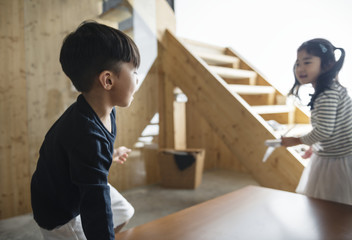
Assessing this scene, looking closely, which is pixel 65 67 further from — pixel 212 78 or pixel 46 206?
pixel 212 78

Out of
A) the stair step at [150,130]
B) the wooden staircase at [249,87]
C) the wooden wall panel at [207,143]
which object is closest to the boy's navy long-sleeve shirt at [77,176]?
the wooden staircase at [249,87]

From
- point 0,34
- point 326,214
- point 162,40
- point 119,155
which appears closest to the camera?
point 326,214

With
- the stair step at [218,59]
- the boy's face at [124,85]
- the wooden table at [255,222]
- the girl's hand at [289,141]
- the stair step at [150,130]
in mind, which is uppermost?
the stair step at [218,59]

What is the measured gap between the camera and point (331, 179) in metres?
1.34

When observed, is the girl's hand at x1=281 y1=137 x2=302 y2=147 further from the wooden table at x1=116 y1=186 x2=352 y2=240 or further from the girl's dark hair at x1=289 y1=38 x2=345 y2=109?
the wooden table at x1=116 y1=186 x2=352 y2=240

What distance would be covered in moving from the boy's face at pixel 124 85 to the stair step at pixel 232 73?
1898mm

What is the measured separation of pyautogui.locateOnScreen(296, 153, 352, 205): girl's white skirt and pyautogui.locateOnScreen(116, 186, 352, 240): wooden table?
0.54 m

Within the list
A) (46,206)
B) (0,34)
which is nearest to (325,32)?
(46,206)

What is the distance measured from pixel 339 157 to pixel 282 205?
0.71 m

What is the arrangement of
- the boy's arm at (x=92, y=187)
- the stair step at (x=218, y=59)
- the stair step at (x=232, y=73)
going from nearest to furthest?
1. the boy's arm at (x=92, y=187)
2. the stair step at (x=232, y=73)
3. the stair step at (x=218, y=59)

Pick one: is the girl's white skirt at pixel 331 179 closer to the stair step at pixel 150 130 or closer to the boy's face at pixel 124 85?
the boy's face at pixel 124 85

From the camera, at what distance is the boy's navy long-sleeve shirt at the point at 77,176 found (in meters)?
0.67

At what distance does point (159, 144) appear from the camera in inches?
126

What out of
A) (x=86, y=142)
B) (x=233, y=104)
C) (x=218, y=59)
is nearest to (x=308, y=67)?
(x=233, y=104)
